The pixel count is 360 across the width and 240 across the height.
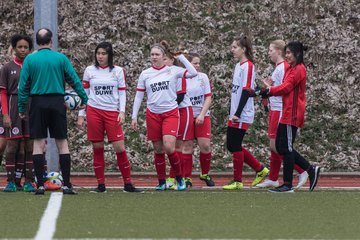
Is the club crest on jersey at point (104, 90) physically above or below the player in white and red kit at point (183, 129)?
above

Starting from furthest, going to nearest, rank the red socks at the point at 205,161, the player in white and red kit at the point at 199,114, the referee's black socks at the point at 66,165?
1. the red socks at the point at 205,161
2. the player in white and red kit at the point at 199,114
3. the referee's black socks at the point at 66,165

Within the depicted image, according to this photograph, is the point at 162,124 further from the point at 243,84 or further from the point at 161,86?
the point at 243,84

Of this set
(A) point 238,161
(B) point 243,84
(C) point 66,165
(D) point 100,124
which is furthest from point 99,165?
(B) point 243,84

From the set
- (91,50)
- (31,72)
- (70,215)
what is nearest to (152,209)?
(70,215)

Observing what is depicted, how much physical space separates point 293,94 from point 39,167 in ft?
11.2

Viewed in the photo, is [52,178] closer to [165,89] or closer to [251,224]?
[165,89]

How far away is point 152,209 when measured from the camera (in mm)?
11328

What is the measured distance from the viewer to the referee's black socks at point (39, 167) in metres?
13.2

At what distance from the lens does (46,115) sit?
518 inches

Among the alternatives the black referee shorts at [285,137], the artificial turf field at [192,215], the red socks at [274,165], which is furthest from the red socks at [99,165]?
the red socks at [274,165]

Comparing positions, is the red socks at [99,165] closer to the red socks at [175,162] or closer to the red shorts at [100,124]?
the red shorts at [100,124]

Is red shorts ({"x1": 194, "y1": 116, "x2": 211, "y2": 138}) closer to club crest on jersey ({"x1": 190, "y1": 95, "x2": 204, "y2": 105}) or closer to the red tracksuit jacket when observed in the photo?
club crest on jersey ({"x1": 190, "y1": 95, "x2": 204, "y2": 105})

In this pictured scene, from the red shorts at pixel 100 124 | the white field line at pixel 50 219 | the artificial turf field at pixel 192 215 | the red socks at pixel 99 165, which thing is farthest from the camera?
the red socks at pixel 99 165

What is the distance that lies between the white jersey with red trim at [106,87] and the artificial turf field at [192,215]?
1.17 metres
